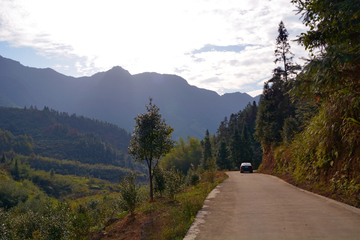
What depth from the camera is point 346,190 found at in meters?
7.51

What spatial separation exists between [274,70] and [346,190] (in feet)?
79.6

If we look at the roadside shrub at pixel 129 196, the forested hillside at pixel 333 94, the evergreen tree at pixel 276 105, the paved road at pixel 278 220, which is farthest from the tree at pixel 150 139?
the evergreen tree at pixel 276 105

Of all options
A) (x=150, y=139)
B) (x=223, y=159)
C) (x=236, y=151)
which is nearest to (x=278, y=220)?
(x=150, y=139)

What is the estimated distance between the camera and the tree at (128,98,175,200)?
12.6 meters

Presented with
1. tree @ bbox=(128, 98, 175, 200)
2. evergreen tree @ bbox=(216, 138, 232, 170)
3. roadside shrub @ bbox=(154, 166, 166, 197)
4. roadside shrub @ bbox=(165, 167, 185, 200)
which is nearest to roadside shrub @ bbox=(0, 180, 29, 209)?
evergreen tree @ bbox=(216, 138, 232, 170)

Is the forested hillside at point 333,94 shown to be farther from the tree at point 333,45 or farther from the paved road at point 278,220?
the paved road at point 278,220

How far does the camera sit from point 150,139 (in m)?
12.6

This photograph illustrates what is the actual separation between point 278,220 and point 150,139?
8.11 metres

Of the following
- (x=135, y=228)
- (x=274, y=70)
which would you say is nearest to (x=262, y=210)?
(x=135, y=228)

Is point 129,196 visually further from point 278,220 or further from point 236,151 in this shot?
point 236,151

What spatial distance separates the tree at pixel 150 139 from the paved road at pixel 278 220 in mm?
5492

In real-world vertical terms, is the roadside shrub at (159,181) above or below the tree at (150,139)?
below

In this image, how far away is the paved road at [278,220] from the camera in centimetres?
484

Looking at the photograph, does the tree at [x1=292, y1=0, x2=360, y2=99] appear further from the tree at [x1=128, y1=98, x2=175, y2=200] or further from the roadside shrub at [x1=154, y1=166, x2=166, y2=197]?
the roadside shrub at [x1=154, y1=166, x2=166, y2=197]
